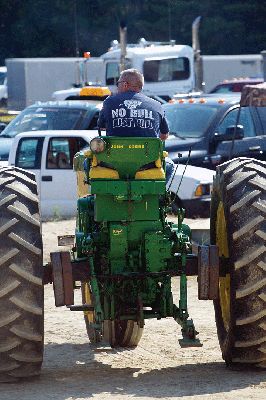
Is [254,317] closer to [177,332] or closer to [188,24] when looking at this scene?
[177,332]

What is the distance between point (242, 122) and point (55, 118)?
122 inches

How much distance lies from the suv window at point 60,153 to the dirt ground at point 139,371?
8405mm

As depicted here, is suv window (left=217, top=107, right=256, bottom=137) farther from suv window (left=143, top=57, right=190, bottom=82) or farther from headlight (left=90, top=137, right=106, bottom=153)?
suv window (left=143, top=57, right=190, bottom=82)

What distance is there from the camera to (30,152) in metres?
20.2

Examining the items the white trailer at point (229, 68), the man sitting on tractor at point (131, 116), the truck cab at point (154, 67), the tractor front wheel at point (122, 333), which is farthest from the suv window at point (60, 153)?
the white trailer at point (229, 68)

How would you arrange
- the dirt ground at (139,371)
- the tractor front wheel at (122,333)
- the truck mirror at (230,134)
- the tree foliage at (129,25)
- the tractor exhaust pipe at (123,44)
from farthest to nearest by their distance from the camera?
the tree foliage at (129,25) → the tractor exhaust pipe at (123,44) → the truck mirror at (230,134) → the tractor front wheel at (122,333) → the dirt ground at (139,371)

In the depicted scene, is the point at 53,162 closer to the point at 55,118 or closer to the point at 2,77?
the point at 55,118

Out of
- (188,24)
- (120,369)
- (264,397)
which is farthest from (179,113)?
(188,24)

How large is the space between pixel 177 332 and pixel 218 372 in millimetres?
1910

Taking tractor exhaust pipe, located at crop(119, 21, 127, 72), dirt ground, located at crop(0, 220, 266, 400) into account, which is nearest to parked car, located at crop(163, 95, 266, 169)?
dirt ground, located at crop(0, 220, 266, 400)

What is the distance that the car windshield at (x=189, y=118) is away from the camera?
20562 mm

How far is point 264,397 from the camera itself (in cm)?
788

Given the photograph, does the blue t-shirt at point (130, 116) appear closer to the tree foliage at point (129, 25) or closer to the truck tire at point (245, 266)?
the truck tire at point (245, 266)

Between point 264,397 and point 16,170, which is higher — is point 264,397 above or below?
below
